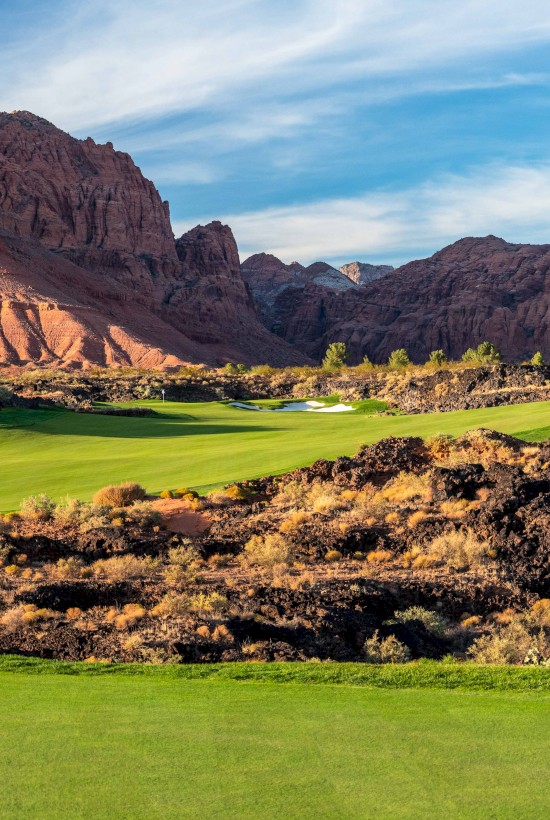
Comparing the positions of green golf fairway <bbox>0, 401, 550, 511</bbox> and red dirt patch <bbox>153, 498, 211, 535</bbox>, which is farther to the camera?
green golf fairway <bbox>0, 401, 550, 511</bbox>

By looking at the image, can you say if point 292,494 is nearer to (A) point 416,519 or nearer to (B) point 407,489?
(B) point 407,489

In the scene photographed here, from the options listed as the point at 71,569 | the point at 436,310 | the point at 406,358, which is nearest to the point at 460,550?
→ the point at 71,569

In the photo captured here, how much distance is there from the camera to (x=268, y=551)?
16219mm

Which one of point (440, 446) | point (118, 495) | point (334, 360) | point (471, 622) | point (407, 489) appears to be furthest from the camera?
point (334, 360)

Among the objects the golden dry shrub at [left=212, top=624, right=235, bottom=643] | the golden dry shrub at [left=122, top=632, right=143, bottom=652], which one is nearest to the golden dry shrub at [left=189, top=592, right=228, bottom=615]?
the golden dry shrub at [left=212, top=624, right=235, bottom=643]

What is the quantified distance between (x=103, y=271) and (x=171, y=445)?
128 meters

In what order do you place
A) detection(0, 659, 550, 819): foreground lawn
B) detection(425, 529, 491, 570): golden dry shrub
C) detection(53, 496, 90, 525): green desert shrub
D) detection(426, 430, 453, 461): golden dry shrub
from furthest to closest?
detection(426, 430, 453, 461): golden dry shrub, detection(53, 496, 90, 525): green desert shrub, detection(425, 529, 491, 570): golden dry shrub, detection(0, 659, 550, 819): foreground lawn

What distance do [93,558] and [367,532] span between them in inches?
217

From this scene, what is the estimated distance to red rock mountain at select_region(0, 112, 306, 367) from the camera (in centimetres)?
11625

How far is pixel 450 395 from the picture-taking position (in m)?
49.5

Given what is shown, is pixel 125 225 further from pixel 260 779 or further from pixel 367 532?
pixel 260 779

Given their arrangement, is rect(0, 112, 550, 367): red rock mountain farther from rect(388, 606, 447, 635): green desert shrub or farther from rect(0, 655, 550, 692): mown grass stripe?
rect(0, 655, 550, 692): mown grass stripe

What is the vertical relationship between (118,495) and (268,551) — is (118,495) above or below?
above

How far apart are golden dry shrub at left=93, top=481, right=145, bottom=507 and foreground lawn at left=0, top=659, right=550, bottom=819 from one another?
39.1 ft
